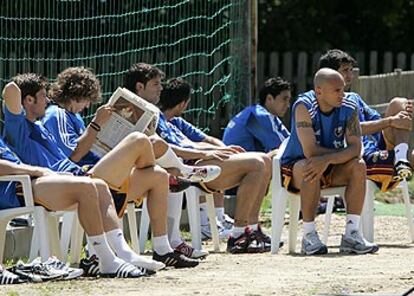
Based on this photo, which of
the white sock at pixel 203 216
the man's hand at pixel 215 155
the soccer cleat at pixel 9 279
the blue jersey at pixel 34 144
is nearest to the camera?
the soccer cleat at pixel 9 279

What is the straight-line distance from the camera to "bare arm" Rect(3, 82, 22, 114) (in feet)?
31.0

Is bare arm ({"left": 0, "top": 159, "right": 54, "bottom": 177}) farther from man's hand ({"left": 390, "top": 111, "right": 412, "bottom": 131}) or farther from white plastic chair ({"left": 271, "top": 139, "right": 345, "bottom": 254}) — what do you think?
man's hand ({"left": 390, "top": 111, "right": 412, "bottom": 131})

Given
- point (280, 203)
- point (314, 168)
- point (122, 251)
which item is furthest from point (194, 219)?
point (122, 251)

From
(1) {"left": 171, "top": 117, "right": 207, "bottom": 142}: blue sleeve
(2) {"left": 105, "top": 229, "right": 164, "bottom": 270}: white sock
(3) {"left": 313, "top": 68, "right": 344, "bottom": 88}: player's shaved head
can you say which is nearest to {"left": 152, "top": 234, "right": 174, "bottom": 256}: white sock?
(2) {"left": 105, "top": 229, "right": 164, "bottom": 270}: white sock

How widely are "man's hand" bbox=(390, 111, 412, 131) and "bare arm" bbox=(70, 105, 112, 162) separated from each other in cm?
256

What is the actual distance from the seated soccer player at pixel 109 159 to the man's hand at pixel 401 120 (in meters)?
2.36

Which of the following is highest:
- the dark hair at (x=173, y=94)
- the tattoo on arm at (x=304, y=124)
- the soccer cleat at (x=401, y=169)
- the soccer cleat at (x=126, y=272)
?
the dark hair at (x=173, y=94)

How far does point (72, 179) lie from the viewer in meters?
9.27

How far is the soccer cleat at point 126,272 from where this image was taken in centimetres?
917

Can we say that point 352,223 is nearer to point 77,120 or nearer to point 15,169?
point 77,120

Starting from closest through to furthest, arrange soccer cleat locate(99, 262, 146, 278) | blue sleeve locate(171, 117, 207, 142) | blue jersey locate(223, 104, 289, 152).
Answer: soccer cleat locate(99, 262, 146, 278), blue sleeve locate(171, 117, 207, 142), blue jersey locate(223, 104, 289, 152)

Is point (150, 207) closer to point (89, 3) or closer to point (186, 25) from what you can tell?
point (89, 3)

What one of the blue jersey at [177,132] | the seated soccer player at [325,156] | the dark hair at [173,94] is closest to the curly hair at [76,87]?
the blue jersey at [177,132]

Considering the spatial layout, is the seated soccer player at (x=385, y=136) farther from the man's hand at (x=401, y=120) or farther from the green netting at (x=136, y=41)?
the green netting at (x=136, y=41)
